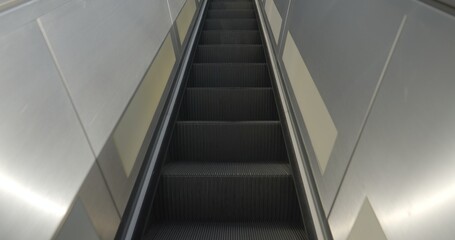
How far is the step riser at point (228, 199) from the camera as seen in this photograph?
1.87 metres

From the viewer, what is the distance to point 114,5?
140cm

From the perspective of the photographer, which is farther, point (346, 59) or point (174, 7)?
point (174, 7)

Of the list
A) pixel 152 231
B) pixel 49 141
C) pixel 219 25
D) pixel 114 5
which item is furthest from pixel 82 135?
pixel 219 25

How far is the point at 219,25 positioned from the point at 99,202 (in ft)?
11.4

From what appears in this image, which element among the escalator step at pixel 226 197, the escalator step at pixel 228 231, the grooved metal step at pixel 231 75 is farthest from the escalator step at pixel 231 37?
the escalator step at pixel 228 231

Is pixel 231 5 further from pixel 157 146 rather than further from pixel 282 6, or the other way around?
pixel 157 146

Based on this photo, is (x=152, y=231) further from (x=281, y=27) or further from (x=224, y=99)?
(x=281, y=27)

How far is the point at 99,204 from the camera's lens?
1181mm

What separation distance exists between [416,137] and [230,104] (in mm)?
1961

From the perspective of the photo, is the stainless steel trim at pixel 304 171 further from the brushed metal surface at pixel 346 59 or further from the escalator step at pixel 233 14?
the escalator step at pixel 233 14

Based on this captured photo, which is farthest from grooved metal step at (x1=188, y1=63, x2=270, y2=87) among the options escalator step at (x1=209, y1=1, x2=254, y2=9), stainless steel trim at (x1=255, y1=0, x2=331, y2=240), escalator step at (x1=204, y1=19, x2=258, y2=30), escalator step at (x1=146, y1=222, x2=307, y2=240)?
escalator step at (x1=209, y1=1, x2=254, y2=9)

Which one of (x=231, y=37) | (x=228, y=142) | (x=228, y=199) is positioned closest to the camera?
(x=228, y=199)

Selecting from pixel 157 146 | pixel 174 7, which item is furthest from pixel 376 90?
pixel 174 7

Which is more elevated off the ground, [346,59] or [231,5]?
[231,5]
